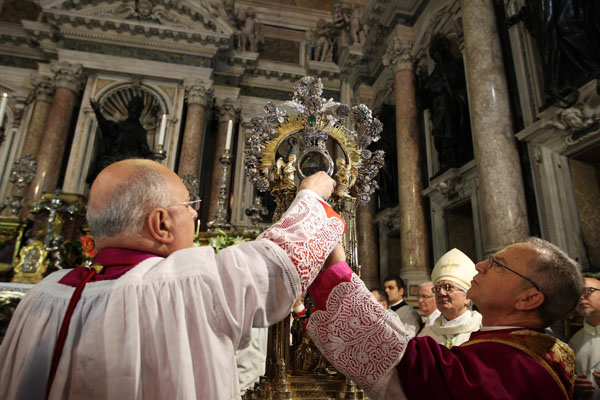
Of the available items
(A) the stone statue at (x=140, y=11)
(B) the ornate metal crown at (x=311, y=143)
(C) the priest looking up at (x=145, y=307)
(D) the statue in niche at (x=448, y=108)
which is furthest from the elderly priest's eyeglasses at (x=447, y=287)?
(A) the stone statue at (x=140, y=11)

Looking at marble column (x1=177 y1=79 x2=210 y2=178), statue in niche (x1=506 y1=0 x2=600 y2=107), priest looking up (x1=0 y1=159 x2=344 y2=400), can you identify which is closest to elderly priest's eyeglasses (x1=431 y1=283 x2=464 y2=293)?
priest looking up (x1=0 y1=159 x2=344 y2=400)

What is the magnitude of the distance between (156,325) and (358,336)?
657 millimetres

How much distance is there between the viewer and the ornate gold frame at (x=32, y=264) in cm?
407

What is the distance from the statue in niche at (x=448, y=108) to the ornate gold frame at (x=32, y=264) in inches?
231

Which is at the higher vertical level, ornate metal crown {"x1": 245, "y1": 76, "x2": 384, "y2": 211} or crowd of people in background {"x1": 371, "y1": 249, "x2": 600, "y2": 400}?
ornate metal crown {"x1": 245, "y1": 76, "x2": 384, "y2": 211}

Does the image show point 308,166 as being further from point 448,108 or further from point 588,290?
point 448,108

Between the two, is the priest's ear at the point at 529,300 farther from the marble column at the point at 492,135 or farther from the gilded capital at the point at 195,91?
the gilded capital at the point at 195,91

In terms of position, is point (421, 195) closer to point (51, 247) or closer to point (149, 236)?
point (51, 247)

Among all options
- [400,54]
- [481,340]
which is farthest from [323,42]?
[481,340]

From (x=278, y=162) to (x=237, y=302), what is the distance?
47.2 inches

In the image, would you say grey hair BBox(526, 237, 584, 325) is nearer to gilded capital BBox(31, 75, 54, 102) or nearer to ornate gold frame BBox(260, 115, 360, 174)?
ornate gold frame BBox(260, 115, 360, 174)

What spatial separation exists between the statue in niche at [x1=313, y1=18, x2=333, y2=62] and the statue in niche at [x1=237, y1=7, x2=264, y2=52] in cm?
166

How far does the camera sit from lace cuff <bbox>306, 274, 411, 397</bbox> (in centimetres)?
123

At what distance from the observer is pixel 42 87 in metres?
9.62
